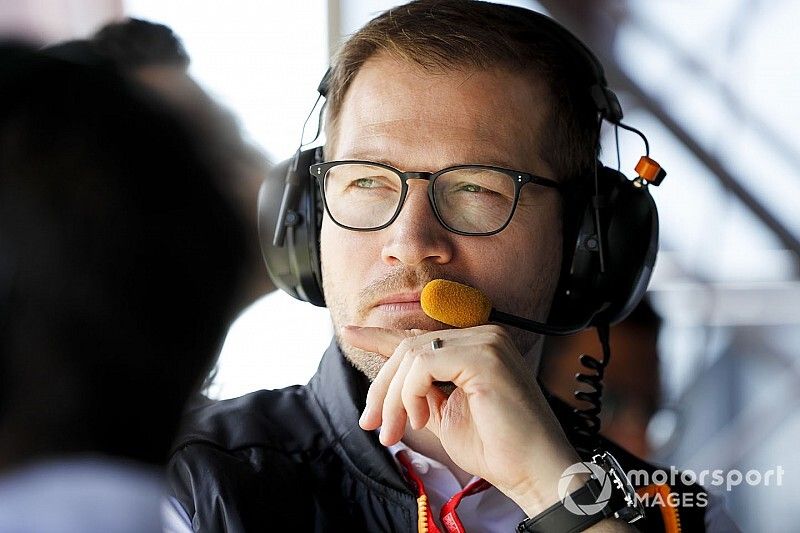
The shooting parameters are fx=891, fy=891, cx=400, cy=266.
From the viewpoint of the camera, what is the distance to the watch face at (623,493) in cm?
109

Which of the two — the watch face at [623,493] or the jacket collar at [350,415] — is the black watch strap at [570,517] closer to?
the watch face at [623,493]

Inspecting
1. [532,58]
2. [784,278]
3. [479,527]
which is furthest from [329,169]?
A: [784,278]

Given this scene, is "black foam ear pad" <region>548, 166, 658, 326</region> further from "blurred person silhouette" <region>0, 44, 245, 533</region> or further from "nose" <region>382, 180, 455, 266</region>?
"blurred person silhouette" <region>0, 44, 245, 533</region>

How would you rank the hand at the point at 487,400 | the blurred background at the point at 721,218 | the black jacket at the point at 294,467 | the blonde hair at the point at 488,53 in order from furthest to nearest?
1. the blurred background at the point at 721,218
2. the blonde hair at the point at 488,53
3. the black jacket at the point at 294,467
4. the hand at the point at 487,400

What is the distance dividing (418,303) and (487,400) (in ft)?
0.69

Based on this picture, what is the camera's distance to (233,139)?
0.59 m

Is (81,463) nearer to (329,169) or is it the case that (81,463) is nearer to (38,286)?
(38,286)

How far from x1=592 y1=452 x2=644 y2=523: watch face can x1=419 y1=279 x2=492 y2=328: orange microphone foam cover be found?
25cm

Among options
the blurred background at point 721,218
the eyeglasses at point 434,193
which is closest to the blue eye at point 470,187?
the eyeglasses at point 434,193

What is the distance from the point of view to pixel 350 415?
130 cm

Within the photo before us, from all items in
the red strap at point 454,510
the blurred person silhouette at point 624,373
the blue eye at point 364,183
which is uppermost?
the blue eye at point 364,183

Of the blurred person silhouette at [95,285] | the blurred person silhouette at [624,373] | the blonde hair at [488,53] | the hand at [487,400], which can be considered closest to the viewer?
the blurred person silhouette at [95,285]

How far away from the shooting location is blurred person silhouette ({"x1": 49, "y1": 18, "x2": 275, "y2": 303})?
1.85 feet

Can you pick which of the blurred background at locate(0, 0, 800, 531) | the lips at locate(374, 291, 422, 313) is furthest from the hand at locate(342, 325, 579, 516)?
the blurred background at locate(0, 0, 800, 531)
